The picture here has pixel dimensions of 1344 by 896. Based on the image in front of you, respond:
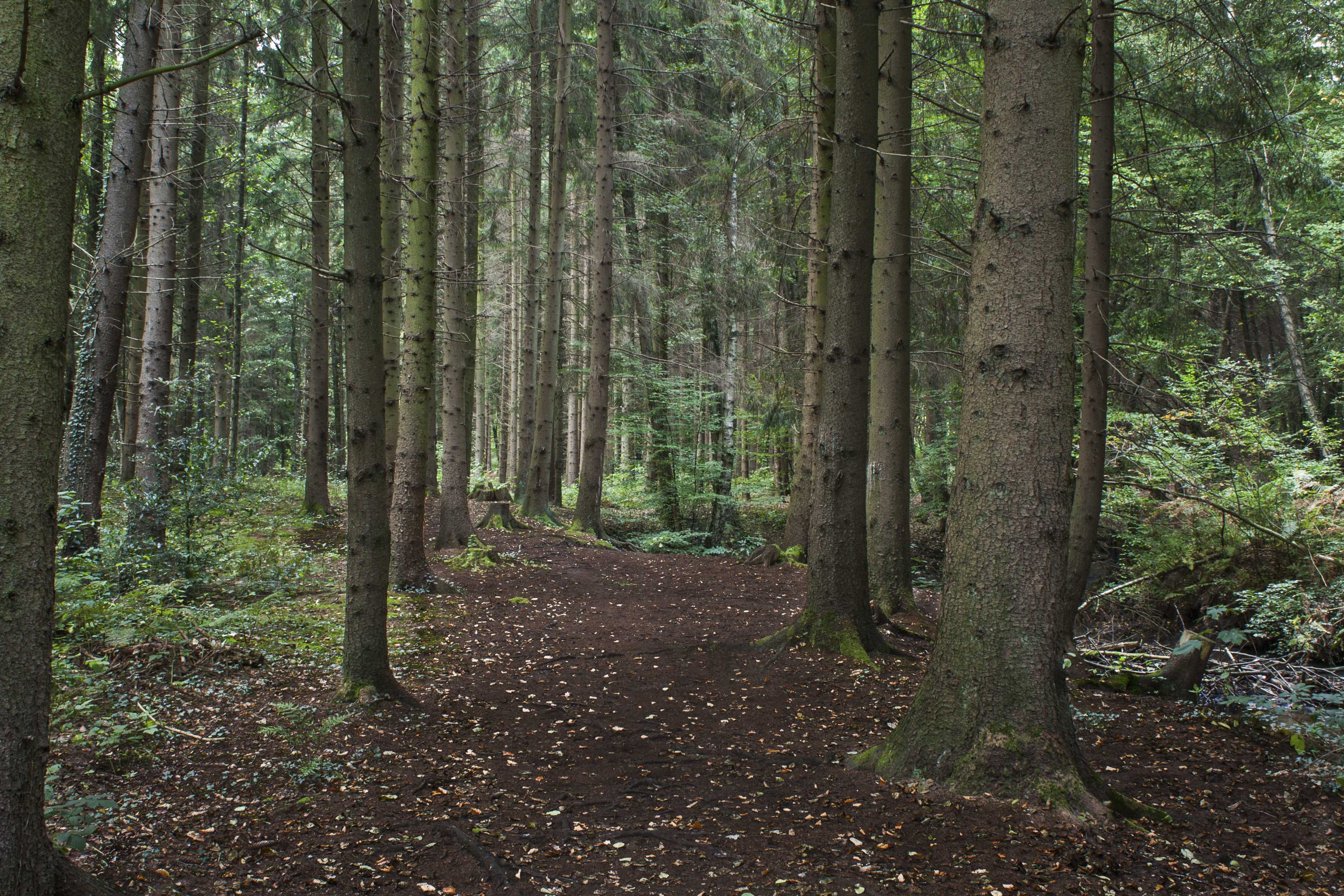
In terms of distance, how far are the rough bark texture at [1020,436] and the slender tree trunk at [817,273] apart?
9.72 ft

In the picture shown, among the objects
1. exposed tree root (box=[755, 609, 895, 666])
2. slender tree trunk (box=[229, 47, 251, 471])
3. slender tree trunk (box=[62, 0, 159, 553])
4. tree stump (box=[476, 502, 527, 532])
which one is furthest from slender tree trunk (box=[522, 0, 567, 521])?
exposed tree root (box=[755, 609, 895, 666])

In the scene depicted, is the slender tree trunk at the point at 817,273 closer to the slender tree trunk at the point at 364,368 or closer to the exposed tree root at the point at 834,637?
the exposed tree root at the point at 834,637

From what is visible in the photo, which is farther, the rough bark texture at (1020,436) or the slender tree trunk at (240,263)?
the slender tree trunk at (240,263)

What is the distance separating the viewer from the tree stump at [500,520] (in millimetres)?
13681

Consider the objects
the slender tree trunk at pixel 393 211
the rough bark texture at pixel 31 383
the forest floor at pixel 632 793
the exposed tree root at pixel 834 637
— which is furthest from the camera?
the slender tree trunk at pixel 393 211

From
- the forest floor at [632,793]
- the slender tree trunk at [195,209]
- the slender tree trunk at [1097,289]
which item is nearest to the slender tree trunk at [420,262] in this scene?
the forest floor at [632,793]

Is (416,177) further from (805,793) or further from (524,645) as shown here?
(805,793)

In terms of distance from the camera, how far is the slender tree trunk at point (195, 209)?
10.8m

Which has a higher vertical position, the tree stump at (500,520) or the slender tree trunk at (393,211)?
the slender tree trunk at (393,211)

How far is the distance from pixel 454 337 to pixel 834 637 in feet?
23.8

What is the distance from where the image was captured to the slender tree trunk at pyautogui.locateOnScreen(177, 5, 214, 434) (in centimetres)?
1076

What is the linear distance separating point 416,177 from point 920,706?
6892 millimetres

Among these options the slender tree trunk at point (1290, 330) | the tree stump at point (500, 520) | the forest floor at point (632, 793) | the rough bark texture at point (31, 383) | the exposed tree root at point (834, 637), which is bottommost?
the forest floor at point (632, 793)

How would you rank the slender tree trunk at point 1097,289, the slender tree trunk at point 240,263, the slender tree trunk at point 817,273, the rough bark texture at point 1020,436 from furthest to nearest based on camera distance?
the slender tree trunk at point 240,263 < the slender tree trunk at point 817,273 < the slender tree trunk at point 1097,289 < the rough bark texture at point 1020,436
